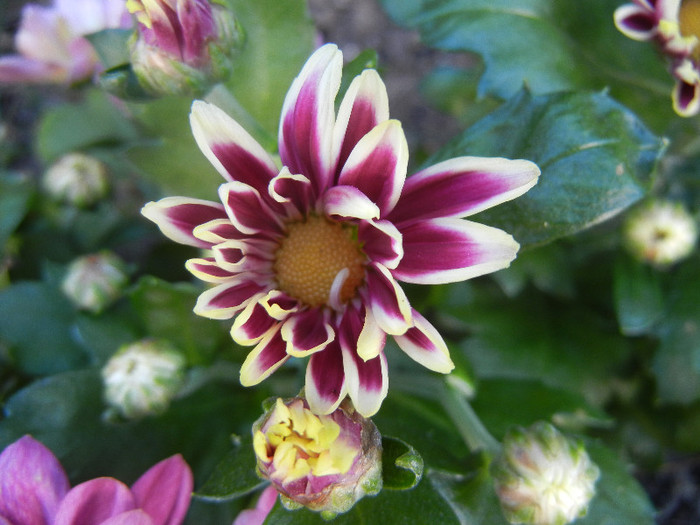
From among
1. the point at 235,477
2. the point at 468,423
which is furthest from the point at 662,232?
the point at 235,477

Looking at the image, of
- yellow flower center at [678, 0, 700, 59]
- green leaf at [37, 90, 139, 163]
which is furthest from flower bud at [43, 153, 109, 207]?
yellow flower center at [678, 0, 700, 59]

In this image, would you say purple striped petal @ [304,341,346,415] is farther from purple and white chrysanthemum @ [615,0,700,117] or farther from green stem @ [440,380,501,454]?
purple and white chrysanthemum @ [615,0,700,117]

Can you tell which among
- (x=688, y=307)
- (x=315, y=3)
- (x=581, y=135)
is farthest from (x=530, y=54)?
(x=315, y=3)

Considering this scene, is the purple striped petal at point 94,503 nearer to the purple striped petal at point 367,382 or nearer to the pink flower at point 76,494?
the pink flower at point 76,494

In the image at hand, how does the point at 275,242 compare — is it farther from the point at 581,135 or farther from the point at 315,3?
the point at 315,3

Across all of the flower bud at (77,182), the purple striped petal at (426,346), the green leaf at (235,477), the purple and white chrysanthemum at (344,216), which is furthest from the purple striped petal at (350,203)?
the flower bud at (77,182)

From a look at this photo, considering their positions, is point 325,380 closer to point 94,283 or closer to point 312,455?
point 312,455
